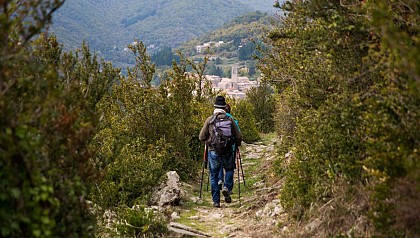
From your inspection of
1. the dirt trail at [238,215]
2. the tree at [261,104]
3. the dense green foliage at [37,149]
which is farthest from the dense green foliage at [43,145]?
the tree at [261,104]

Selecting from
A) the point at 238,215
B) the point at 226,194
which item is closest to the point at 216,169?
the point at 226,194

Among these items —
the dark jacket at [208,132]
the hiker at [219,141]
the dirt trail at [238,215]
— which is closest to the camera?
the dirt trail at [238,215]

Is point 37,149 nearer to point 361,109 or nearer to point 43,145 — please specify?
point 43,145

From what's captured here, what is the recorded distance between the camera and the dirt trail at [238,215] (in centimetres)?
650

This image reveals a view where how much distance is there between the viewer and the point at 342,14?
5707 millimetres

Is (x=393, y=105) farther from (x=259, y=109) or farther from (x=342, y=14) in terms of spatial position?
(x=259, y=109)

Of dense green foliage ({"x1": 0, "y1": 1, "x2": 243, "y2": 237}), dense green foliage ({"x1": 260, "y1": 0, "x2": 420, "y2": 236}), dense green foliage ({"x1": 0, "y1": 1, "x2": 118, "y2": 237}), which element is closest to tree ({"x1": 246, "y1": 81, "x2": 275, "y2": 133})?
dense green foliage ({"x1": 260, "y1": 0, "x2": 420, "y2": 236})

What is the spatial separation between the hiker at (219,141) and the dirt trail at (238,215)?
1.52 ft

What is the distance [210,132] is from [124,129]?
2.81 m

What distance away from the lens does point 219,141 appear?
320 inches

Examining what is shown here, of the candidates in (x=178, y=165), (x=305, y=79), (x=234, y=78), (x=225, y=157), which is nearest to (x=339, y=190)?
(x=305, y=79)

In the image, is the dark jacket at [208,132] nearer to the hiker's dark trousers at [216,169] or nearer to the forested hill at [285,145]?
the hiker's dark trousers at [216,169]

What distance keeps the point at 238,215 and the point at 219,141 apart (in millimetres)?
1366

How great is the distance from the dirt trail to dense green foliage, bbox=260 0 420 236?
2.28ft
